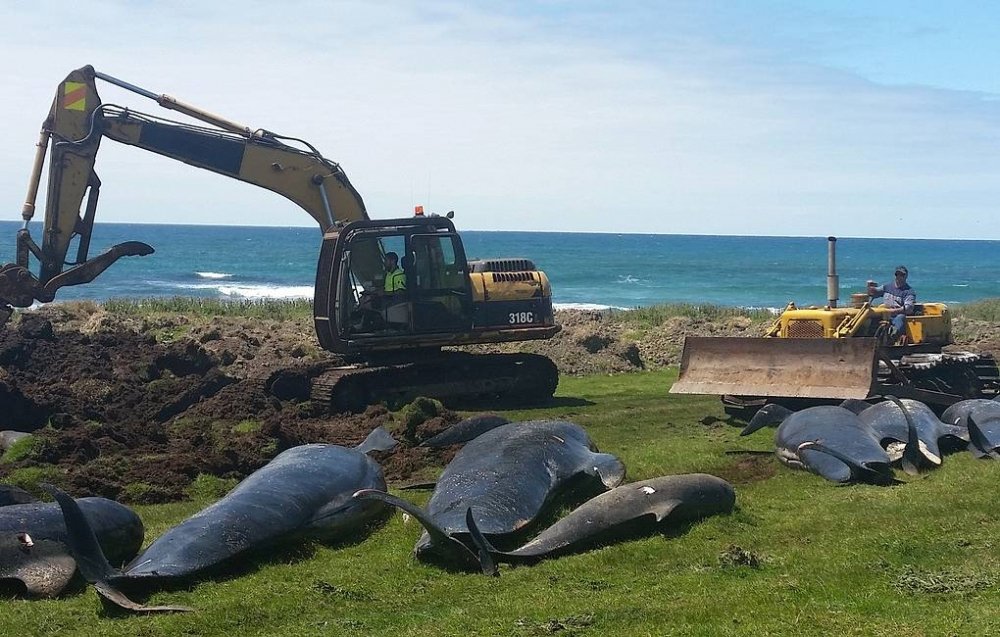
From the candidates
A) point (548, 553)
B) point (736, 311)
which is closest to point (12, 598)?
point (548, 553)

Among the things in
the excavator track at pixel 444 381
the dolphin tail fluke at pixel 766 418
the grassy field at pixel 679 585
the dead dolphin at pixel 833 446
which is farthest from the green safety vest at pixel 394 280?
the grassy field at pixel 679 585

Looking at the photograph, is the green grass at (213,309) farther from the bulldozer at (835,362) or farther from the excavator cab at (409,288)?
the bulldozer at (835,362)

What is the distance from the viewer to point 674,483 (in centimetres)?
959

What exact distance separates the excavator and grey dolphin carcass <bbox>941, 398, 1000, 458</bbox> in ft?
21.6

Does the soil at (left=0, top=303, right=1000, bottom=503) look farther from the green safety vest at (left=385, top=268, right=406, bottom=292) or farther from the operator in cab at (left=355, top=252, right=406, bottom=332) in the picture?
the green safety vest at (left=385, top=268, right=406, bottom=292)

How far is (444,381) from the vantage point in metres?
18.3

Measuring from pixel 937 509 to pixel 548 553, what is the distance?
336cm

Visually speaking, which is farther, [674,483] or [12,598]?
[674,483]

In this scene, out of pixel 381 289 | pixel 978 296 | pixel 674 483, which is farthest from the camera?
pixel 978 296

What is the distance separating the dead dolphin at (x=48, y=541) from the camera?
8172 mm

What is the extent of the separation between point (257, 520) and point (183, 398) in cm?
920

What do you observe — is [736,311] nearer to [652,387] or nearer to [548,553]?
[652,387]

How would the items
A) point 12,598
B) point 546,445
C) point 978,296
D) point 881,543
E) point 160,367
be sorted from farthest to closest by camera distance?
point 978,296
point 160,367
point 546,445
point 881,543
point 12,598

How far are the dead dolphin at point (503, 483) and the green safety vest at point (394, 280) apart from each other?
6.14m
